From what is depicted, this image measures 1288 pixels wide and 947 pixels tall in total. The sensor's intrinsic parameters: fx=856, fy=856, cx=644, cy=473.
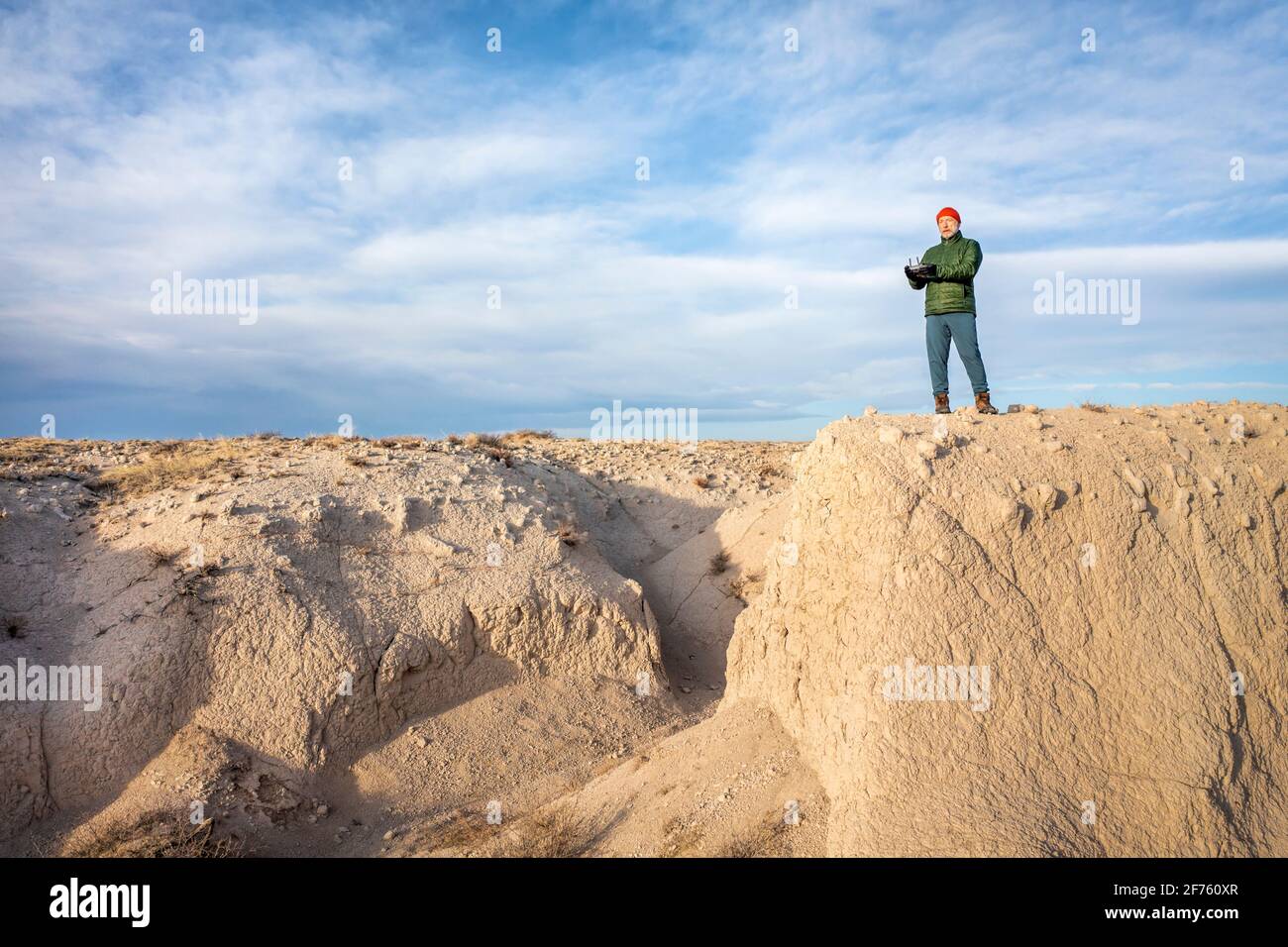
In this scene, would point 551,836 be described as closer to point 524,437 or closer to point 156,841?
point 156,841

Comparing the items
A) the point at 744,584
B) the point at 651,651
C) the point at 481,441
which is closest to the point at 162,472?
the point at 481,441

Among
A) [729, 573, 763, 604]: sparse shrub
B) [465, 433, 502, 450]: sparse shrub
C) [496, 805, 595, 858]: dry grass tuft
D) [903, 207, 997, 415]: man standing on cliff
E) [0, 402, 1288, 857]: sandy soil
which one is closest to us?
[0, 402, 1288, 857]: sandy soil

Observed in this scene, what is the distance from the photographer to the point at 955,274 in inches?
335

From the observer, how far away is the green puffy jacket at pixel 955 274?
849 cm

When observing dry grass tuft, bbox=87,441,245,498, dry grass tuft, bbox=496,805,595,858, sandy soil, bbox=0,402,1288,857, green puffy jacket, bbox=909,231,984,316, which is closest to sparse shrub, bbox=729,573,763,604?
sandy soil, bbox=0,402,1288,857

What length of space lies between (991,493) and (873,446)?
40.8 inches

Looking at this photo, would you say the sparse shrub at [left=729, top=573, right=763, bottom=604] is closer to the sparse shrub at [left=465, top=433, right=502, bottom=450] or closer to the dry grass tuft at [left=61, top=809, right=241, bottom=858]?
the sparse shrub at [left=465, top=433, right=502, bottom=450]

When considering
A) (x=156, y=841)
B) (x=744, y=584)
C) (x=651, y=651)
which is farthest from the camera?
(x=744, y=584)

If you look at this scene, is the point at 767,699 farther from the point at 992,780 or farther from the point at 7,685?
the point at 7,685

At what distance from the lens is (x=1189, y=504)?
22.7 feet

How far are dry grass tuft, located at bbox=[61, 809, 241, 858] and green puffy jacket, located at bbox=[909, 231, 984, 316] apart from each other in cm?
871

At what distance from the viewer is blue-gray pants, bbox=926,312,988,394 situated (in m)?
8.48

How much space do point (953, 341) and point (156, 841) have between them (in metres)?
9.10
